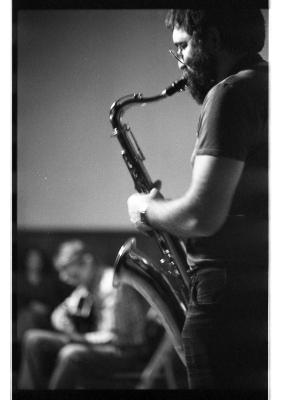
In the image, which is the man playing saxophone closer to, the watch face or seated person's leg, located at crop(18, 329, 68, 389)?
the watch face

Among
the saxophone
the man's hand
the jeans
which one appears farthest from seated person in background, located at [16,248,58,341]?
the jeans

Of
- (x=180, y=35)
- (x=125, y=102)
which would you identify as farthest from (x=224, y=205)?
(x=180, y=35)

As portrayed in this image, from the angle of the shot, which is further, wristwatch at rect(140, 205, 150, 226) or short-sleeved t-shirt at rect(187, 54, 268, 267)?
wristwatch at rect(140, 205, 150, 226)

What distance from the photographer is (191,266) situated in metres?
2.46

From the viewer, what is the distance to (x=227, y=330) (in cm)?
247

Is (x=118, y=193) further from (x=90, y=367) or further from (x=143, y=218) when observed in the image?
(x=90, y=367)

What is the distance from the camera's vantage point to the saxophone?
2.55 m

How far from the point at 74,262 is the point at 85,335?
0.32 m

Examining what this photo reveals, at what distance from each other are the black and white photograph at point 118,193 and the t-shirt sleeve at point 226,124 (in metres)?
0.07

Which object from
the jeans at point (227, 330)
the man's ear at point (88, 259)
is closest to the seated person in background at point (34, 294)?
the man's ear at point (88, 259)

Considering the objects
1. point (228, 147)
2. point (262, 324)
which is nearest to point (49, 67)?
point (228, 147)

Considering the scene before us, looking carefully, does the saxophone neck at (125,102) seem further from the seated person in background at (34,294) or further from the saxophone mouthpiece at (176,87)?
the seated person in background at (34,294)

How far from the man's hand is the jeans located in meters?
0.32

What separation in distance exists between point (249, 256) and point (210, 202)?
348 millimetres
